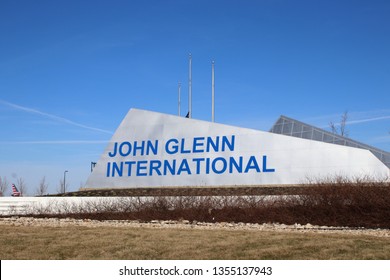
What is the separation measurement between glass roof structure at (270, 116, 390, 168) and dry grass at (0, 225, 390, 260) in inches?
511

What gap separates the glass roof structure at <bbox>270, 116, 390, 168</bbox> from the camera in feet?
79.7

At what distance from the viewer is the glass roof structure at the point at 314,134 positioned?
24.3m

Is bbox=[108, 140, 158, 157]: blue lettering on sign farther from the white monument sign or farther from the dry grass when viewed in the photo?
the dry grass

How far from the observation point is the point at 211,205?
67.4 feet

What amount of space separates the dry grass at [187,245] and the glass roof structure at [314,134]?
511 inches

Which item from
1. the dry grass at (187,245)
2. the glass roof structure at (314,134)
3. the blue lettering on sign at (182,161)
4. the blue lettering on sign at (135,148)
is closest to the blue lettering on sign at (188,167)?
the blue lettering on sign at (182,161)

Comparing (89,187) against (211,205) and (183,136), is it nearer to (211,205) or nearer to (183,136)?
(183,136)

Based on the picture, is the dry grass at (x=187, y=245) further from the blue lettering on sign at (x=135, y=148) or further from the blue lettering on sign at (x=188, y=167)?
the blue lettering on sign at (x=135, y=148)

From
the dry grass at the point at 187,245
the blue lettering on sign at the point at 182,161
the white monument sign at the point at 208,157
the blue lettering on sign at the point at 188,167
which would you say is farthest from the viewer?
the blue lettering on sign at the point at 182,161

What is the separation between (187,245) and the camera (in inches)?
440

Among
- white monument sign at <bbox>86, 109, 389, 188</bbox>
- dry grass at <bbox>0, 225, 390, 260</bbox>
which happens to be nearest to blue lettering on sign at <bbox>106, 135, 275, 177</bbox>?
white monument sign at <bbox>86, 109, 389, 188</bbox>

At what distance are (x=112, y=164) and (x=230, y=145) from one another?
803cm

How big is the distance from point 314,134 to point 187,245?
16.1 meters

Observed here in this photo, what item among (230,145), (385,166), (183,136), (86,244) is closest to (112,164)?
(183,136)
